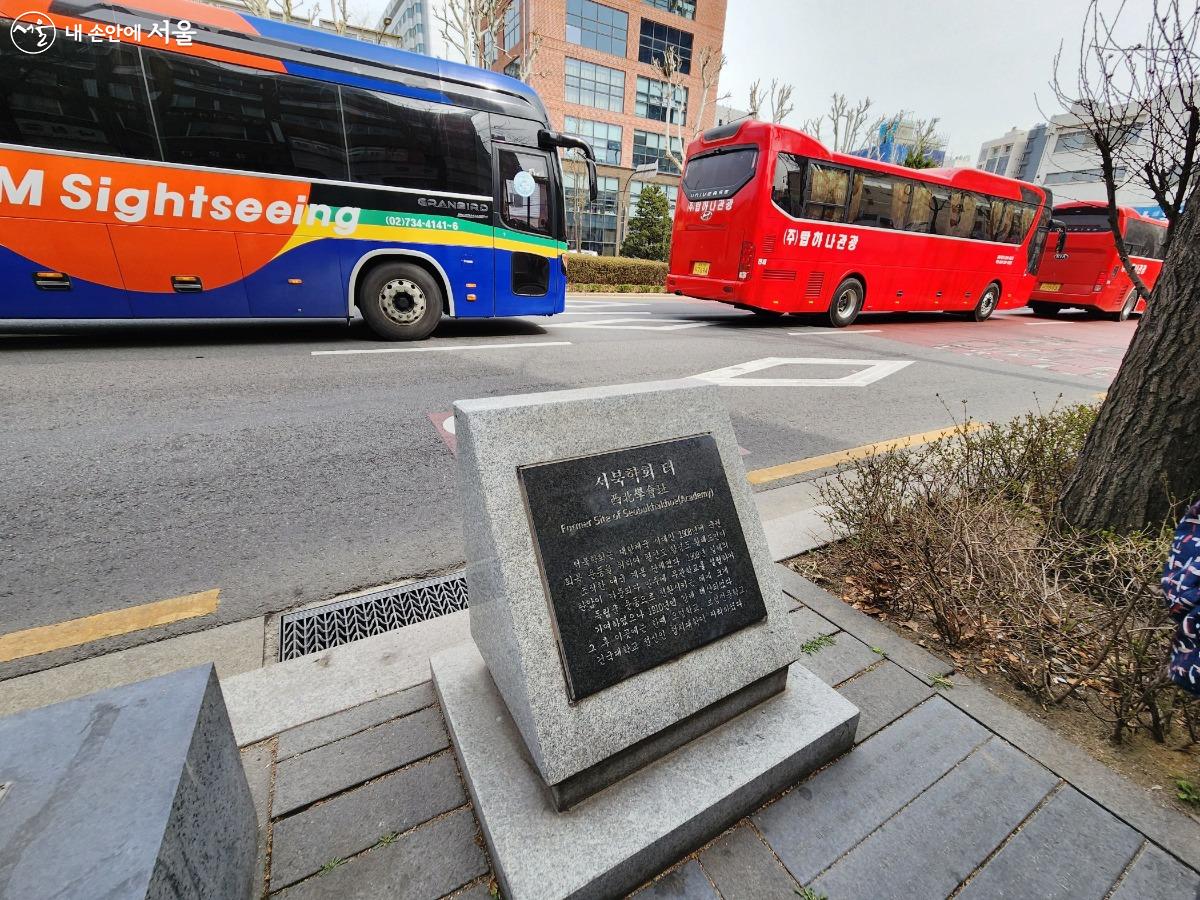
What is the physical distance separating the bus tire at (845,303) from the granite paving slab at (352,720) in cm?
1223

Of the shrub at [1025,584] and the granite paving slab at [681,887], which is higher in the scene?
the shrub at [1025,584]

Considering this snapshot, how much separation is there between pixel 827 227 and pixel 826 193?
2.10 feet

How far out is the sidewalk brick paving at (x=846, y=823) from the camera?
1411 mm

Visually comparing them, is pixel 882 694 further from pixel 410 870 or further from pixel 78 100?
pixel 78 100

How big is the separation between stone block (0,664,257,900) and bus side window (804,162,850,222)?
11.9 m

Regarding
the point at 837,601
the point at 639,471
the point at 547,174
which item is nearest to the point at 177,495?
the point at 639,471

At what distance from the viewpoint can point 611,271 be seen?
1909cm

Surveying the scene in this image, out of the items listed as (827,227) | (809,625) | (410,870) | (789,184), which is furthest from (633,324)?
(410,870)

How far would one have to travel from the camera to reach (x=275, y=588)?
2.56 meters

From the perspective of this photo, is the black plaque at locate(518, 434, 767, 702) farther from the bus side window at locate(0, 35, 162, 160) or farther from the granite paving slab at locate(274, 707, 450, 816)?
the bus side window at locate(0, 35, 162, 160)

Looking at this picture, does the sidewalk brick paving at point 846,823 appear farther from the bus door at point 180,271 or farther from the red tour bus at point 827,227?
the red tour bus at point 827,227

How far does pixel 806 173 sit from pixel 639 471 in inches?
430

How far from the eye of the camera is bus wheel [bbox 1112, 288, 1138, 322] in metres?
18.0

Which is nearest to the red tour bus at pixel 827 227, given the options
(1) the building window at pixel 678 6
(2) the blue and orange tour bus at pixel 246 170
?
(2) the blue and orange tour bus at pixel 246 170
